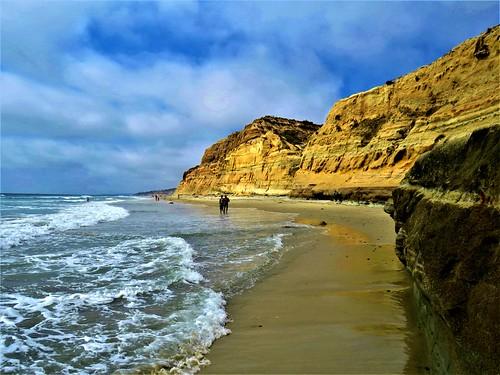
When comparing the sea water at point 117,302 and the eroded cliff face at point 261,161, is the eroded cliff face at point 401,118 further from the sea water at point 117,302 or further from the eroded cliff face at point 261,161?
the sea water at point 117,302

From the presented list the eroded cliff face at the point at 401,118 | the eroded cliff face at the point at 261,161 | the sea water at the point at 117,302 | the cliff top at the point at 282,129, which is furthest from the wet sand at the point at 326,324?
the cliff top at the point at 282,129

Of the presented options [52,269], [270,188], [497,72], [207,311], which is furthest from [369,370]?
[270,188]

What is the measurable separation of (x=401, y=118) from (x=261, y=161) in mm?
34341

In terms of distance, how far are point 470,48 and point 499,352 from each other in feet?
111

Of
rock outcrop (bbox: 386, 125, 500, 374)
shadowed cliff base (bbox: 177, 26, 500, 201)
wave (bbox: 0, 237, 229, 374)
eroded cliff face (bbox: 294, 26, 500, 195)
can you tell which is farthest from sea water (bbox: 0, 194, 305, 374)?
eroded cliff face (bbox: 294, 26, 500, 195)

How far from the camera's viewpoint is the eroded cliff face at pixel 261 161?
58816mm

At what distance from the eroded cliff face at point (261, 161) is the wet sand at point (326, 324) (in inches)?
1879

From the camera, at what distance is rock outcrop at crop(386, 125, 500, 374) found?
2.11m

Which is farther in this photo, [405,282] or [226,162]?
[226,162]

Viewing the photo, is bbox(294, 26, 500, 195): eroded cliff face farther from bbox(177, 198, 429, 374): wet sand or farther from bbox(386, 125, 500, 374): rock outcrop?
bbox(386, 125, 500, 374): rock outcrop

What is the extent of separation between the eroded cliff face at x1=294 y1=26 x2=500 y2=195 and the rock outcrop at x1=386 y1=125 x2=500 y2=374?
19311 mm

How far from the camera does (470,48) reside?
2845 centimetres

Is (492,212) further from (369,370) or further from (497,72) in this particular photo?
(497,72)

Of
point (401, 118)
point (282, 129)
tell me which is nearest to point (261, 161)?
point (282, 129)
